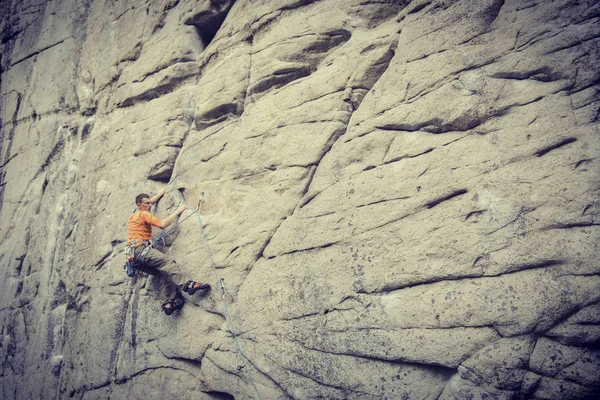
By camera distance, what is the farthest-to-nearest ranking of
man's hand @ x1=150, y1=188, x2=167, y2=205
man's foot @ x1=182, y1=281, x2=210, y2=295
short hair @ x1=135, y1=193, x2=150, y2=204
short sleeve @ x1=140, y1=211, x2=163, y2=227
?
man's hand @ x1=150, y1=188, x2=167, y2=205 → short hair @ x1=135, y1=193, x2=150, y2=204 → short sleeve @ x1=140, y1=211, x2=163, y2=227 → man's foot @ x1=182, y1=281, x2=210, y2=295

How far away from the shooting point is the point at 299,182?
241 inches

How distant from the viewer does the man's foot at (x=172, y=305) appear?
639 centimetres

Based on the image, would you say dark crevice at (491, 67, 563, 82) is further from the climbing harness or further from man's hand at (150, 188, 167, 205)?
man's hand at (150, 188, 167, 205)

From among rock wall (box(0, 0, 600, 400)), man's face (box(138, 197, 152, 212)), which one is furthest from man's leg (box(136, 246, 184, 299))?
man's face (box(138, 197, 152, 212))

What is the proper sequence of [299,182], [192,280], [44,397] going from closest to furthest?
[299,182], [192,280], [44,397]

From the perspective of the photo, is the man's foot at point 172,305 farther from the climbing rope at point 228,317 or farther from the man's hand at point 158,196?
the man's hand at point 158,196

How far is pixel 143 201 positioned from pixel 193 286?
2021 millimetres

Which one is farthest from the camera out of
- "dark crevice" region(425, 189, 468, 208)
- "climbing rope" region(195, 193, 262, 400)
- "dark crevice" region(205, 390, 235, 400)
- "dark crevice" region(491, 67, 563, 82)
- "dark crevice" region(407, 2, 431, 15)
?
"dark crevice" region(407, 2, 431, 15)

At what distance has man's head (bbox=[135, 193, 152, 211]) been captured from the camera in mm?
7055

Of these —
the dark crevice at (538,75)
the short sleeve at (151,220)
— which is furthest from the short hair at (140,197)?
the dark crevice at (538,75)

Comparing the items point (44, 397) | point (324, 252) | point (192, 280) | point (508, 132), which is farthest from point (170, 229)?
point (508, 132)

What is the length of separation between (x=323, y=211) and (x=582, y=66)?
3.78 meters

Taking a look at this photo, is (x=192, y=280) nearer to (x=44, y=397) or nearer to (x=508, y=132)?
(x=44, y=397)

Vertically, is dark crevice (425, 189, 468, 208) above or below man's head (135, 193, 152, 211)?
below
